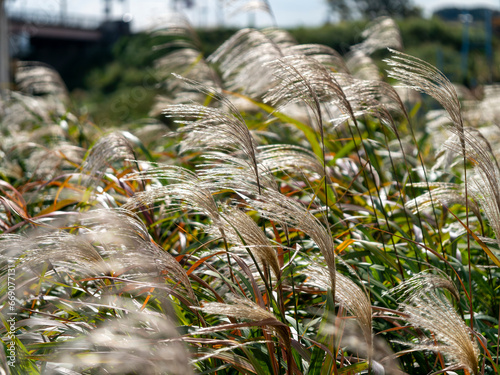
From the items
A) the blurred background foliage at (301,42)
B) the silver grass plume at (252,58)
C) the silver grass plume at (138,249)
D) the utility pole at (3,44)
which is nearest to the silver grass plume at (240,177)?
the silver grass plume at (138,249)

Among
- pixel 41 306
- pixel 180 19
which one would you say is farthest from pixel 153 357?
pixel 180 19

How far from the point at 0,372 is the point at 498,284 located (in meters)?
1.78

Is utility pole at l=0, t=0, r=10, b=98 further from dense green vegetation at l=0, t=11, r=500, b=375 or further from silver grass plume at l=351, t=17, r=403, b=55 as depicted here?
dense green vegetation at l=0, t=11, r=500, b=375

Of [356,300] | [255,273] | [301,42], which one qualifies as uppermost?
[356,300]

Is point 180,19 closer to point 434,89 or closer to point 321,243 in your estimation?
point 434,89

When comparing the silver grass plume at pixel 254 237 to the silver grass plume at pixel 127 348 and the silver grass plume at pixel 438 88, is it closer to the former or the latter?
the silver grass plume at pixel 127 348

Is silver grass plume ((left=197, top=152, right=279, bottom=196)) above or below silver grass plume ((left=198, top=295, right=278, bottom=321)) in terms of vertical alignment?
above

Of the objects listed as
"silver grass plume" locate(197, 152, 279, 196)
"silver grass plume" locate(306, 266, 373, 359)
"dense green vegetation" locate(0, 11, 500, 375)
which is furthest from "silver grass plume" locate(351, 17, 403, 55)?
"silver grass plume" locate(306, 266, 373, 359)

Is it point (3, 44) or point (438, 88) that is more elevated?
point (438, 88)

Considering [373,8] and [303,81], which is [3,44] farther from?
[373,8]

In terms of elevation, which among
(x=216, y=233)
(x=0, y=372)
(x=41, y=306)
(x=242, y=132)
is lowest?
(x=41, y=306)

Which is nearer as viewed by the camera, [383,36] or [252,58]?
[252,58]

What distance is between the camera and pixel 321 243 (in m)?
1.03

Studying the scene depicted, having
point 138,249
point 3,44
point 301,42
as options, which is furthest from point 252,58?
point 301,42
